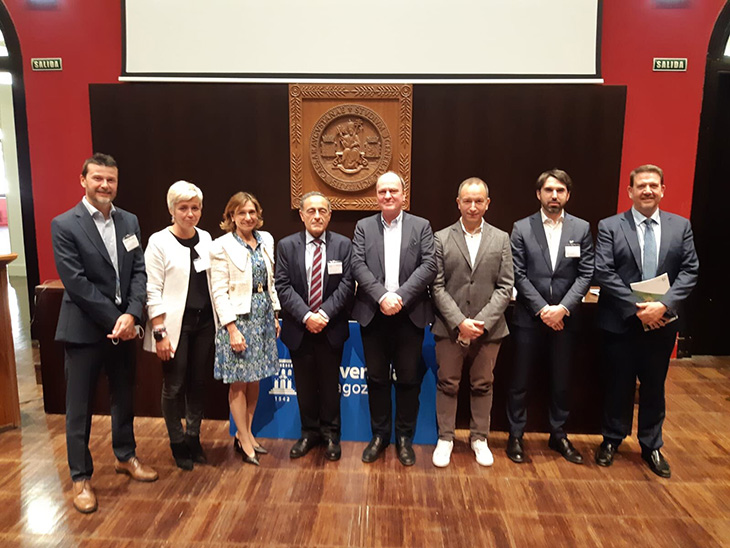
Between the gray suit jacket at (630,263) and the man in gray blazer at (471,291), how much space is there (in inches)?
21.8

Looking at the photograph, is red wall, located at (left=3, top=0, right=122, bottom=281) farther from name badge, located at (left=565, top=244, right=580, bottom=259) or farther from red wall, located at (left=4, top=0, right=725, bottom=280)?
name badge, located at (left=565, top=244, right=580, bottom=259)

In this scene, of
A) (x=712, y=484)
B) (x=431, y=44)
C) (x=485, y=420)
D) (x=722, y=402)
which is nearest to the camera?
(x=712, y=484)

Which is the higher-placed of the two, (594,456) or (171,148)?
(171,148)

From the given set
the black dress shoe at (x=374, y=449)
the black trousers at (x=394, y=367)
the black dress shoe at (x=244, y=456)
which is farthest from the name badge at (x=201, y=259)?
the black dress shoe at (x=374, y=449)

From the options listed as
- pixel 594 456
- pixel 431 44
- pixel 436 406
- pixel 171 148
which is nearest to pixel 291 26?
pixel 431 44

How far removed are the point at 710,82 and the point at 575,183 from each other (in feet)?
5.09

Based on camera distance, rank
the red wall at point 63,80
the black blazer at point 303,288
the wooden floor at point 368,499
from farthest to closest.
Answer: the red wall at point 63,80, the black blazer at point 303,288, the wooden floor at point 368,499

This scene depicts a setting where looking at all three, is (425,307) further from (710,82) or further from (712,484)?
(710,82)

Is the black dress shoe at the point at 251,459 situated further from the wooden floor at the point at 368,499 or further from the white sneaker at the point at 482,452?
the white sneaker at the point at 482,452

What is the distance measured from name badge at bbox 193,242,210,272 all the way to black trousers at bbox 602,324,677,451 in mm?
2342

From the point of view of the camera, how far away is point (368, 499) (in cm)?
255

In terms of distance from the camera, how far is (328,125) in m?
4.29

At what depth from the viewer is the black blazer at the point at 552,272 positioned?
279 centimetres

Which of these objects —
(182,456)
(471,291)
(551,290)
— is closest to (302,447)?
(182,456)
